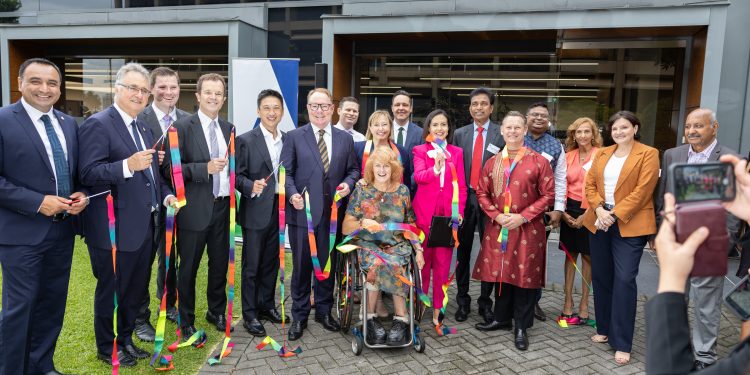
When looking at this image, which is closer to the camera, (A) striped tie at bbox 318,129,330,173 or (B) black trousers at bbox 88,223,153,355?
(B) black trousers at bbox 88,223,153,355

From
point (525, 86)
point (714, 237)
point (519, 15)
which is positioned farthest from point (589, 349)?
point (525, 86)

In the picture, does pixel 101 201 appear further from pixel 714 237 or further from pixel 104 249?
pixel 714 237

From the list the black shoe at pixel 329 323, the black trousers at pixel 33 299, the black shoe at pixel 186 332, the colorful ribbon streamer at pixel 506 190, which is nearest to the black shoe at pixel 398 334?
the black shoe at pixel 329 323

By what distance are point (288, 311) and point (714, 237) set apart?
13.6 ft

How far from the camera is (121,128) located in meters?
3.45

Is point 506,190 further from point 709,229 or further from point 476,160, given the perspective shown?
point 709,229

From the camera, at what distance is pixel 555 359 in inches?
155

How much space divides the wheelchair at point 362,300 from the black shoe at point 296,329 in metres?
0.34

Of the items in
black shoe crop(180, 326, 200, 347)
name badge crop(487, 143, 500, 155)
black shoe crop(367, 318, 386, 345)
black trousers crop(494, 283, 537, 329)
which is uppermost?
name badge crop(487, 143, 500, 155)

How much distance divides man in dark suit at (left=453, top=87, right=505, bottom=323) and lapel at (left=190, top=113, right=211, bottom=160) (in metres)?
2.38

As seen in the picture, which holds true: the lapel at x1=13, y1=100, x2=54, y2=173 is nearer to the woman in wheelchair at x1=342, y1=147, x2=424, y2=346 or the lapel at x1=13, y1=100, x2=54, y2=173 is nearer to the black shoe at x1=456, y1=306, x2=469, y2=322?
the woman in wheelchair at x1=342, y1=147, x2=424, y2=346

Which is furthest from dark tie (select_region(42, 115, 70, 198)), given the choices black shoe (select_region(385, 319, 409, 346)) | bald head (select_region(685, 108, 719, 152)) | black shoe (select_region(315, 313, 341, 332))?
bald head (select_region(685, 108, 719, 152))

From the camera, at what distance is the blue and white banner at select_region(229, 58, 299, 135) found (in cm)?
678

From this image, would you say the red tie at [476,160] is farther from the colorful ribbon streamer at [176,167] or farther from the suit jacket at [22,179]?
the suit jacket at [22,179]
